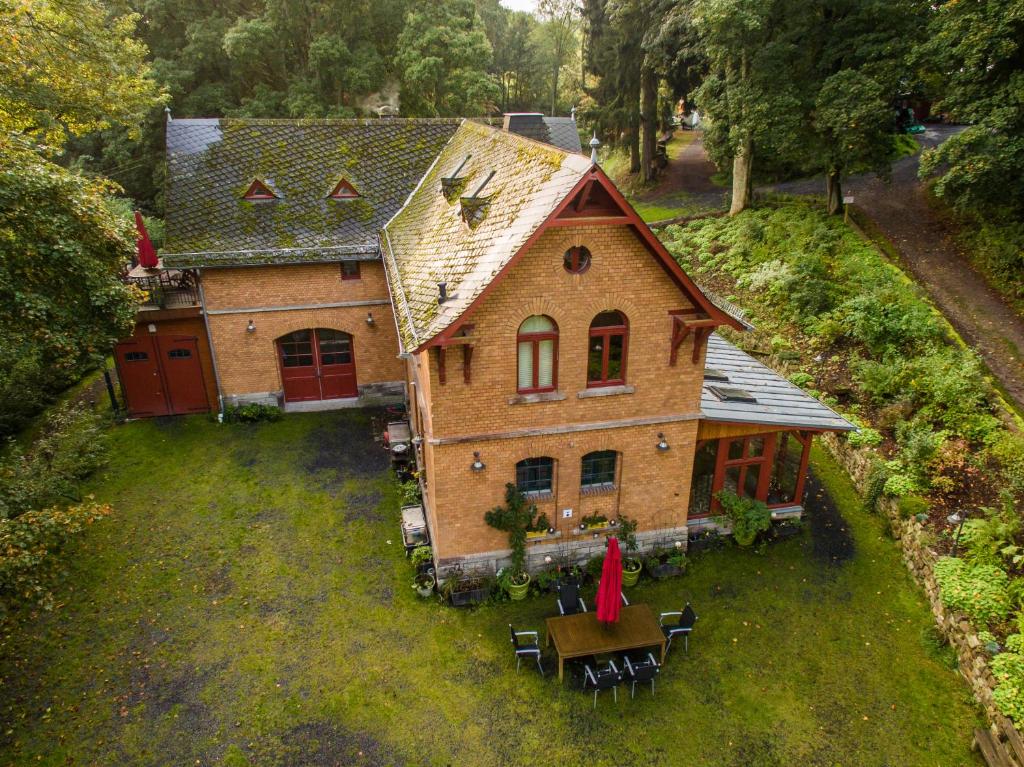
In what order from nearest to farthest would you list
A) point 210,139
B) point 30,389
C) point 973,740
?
point 973,740 < point 30,389 < point 210,139

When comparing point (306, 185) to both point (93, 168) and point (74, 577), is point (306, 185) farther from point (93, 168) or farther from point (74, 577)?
point (93, 168)

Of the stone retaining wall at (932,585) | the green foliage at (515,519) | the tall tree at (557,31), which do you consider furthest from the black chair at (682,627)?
the tall tree at (557,31)

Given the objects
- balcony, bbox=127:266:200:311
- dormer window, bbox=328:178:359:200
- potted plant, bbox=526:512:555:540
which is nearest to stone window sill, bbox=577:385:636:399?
potted plant, bbox=526:512:555:540

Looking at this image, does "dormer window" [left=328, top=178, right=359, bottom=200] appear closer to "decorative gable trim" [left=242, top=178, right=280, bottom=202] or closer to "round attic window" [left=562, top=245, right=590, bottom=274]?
"decorative gable trim" [left=242, top=178, right=280, bottom=202]

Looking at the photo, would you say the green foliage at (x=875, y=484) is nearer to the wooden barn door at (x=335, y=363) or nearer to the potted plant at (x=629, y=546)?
the potted plant at (x=629, y=546)

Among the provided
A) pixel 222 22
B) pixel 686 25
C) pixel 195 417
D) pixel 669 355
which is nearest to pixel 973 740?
pixel 669 355

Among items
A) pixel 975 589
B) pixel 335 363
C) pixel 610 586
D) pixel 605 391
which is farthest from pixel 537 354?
pixel 335 363
